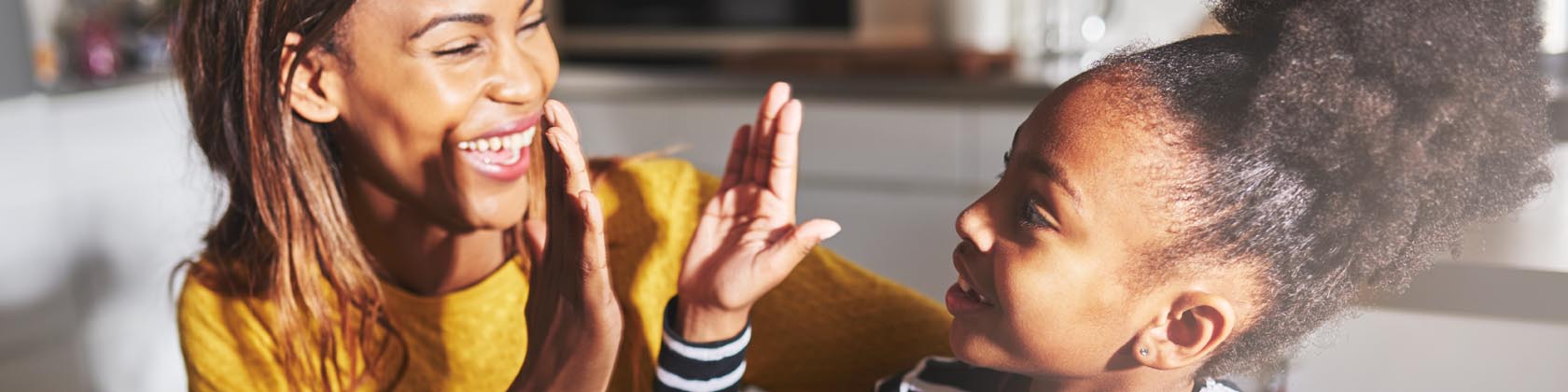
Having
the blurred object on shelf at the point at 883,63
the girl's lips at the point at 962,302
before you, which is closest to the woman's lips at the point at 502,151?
the girl's lips at the point at 962,302

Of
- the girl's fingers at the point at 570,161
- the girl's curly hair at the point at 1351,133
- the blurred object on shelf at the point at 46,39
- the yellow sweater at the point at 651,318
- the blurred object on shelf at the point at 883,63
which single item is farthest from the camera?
the blurred object on shelf at the point at 46,39

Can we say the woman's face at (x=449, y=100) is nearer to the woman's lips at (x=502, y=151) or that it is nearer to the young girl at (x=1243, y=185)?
the woman's lips at (x=502, y=151)

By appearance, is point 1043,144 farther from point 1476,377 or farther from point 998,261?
point 1476,377

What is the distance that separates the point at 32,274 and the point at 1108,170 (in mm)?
1268

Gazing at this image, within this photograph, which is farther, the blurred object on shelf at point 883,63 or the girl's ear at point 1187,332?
the blurred object on shelf at point 883,63

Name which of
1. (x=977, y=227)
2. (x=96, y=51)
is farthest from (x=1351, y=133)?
(x=96, y=51)

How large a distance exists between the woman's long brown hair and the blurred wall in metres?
0.81

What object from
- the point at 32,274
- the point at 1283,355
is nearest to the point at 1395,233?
the point at 1283,355

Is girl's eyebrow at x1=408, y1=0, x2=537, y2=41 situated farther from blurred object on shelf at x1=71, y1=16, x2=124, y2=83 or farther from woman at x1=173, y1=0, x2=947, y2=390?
blurred object on shelf at x1=71, y1=16, x2=124, y2=83

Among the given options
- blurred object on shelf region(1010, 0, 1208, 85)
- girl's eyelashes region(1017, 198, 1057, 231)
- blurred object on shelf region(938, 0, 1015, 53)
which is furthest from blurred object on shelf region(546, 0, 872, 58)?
girl's eyelashes region(1017, 198, 1057, 231)

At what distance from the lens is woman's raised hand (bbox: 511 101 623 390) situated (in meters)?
0.50

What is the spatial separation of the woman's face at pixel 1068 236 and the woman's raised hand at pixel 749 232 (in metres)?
0.09

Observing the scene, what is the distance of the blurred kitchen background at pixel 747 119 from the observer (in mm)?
438

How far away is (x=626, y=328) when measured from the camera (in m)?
0.63
